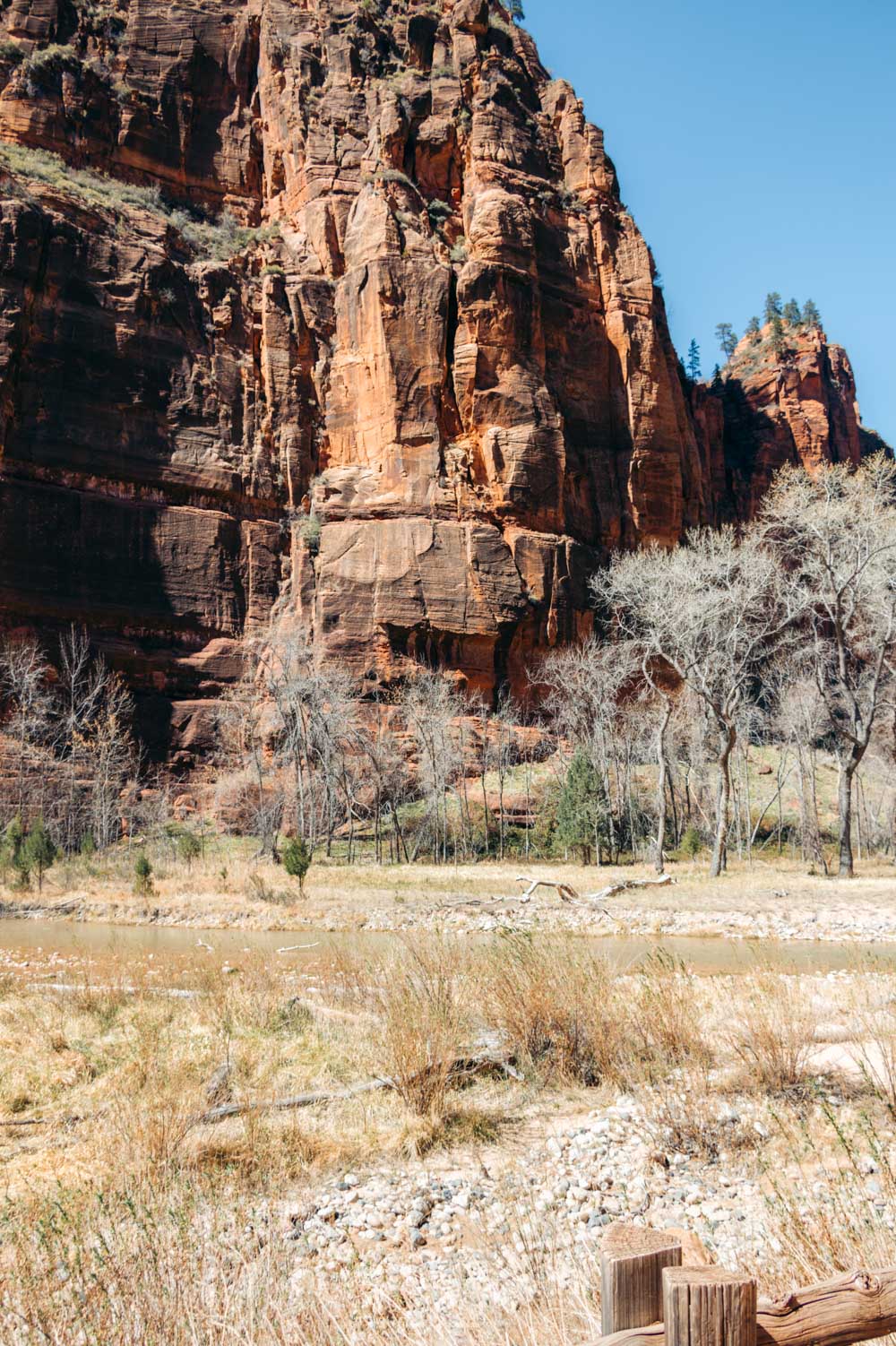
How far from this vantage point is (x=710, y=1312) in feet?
5.91

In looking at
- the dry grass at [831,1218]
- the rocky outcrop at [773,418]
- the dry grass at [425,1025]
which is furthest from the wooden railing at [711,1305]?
the rocky outcrop at [773,418]

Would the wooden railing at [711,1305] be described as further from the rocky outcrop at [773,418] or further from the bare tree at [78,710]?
the rocky outcrop at [773,418]

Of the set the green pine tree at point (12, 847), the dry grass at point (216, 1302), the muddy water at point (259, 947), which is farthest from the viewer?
the green pine tree at point (12, 847)

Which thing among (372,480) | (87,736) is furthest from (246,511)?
(87,736)

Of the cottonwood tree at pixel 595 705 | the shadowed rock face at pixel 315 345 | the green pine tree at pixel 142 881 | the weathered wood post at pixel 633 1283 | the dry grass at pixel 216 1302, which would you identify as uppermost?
the shadowed rock face at pixel 315 345

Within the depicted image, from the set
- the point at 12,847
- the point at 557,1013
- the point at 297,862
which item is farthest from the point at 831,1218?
the point at 12,847

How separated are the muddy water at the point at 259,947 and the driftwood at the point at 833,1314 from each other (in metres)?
9.97

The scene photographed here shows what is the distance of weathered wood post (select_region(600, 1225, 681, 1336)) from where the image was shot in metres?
1.89

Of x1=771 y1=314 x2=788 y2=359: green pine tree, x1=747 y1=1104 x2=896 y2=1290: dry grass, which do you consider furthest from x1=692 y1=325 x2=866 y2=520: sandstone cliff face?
x1=747 y1=1104 x2=896 y2=1290: dry grass

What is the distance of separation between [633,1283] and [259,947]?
48.1ft

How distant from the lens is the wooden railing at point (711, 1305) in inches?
71.3

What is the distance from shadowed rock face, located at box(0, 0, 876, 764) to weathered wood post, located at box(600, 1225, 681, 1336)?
4074 centimetres

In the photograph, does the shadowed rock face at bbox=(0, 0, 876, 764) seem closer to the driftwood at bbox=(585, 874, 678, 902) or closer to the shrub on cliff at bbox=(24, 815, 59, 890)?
the shrub on cliff at bbox=(24, 815, 59, 890)

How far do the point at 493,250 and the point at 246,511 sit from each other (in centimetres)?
1975
